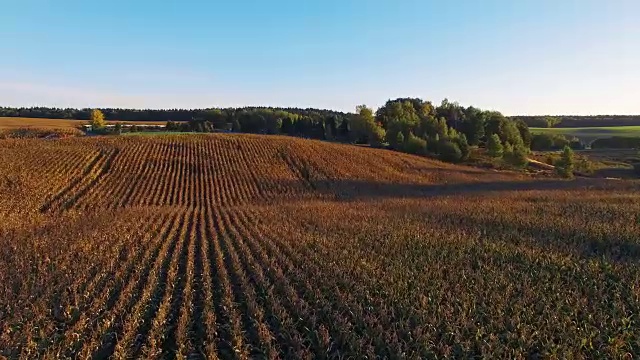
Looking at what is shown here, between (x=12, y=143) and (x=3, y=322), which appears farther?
(x=12, y=143)

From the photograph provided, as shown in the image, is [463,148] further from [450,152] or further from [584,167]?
[584,167]

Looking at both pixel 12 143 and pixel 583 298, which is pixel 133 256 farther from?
pixel 12 143

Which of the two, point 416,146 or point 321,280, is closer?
point 321,280

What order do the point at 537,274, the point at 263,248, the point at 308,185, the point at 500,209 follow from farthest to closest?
the point at 308,185
the point at 500,209
the point at 263,248
the point at 537,274

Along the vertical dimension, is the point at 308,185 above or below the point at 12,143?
below

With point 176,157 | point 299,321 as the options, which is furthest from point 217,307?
point 176,157

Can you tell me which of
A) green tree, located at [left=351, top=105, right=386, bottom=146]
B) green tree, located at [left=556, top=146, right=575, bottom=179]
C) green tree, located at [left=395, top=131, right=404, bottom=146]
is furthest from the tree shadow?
green tree, located at [left=351, top=105, right=386, bottom=146]

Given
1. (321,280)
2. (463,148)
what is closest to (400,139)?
(463,148)

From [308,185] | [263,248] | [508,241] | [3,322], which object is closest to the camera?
[3,322]
